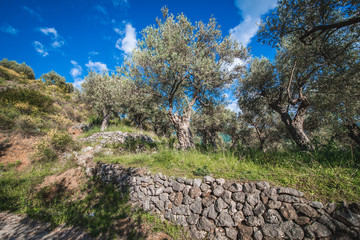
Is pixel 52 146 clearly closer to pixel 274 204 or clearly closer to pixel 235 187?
pixel 235 187

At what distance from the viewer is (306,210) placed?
2.93 meters

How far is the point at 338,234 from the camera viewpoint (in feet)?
8.36

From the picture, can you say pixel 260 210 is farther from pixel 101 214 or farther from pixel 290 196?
pixel 101 214

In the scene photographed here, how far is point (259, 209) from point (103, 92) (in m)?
20.3

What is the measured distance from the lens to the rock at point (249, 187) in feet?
12.3

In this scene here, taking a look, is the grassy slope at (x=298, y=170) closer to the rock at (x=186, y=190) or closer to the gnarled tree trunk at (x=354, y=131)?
the rock at (x=186, y=190)

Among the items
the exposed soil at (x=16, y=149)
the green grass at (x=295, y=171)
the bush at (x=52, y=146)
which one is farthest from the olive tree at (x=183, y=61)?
the exposed soil at (x=16, y=149)

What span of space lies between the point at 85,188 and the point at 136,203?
3.97 meters

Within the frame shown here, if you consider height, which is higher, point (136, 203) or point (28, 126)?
point (28, 126)

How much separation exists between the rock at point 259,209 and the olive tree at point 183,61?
5.36 m

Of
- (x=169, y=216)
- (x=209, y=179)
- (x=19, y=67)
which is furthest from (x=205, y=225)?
(x=19, y=67)

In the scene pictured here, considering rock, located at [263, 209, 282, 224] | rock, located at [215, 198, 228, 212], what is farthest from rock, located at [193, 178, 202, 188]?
rock, located at [263, 209, 282, 224]

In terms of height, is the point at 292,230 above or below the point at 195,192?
below

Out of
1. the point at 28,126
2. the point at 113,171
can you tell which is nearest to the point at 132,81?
the point at 113,171
